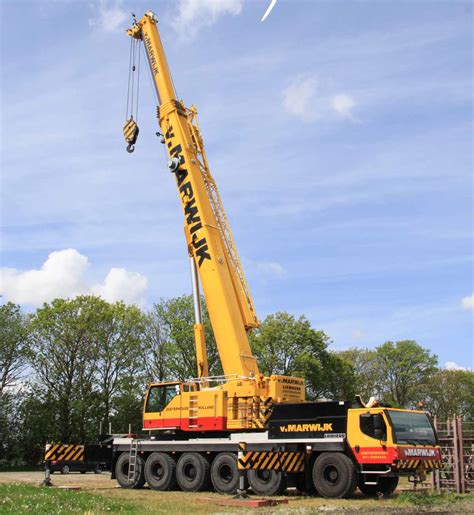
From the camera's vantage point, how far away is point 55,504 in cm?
1312

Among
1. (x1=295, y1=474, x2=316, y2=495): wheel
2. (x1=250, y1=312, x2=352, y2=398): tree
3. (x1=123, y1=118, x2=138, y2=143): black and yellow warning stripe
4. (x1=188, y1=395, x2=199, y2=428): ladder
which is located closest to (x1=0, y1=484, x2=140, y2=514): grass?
(x1=188, y1=395, x2=199, y2=428): ladder

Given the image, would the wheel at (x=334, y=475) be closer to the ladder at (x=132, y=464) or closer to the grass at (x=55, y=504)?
the grass at (x=55, y=504)

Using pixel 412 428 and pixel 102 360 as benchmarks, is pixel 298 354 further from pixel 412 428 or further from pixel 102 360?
pixel 412 428

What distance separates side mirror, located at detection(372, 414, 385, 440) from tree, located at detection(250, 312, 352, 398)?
3414cm

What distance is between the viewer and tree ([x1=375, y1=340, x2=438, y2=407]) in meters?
62.9

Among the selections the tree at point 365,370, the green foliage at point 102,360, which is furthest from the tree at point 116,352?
the tree at point 365,370

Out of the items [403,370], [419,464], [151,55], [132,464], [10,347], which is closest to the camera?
[419,464]

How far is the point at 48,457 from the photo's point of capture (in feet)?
71.8

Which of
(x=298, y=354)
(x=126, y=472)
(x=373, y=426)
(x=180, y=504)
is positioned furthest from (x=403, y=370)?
(x=180, y=504)

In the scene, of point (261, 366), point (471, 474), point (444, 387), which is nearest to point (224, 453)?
point (471, 474)

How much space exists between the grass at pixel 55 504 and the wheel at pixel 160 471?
5.31 meters

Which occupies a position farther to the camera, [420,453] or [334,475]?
[334,475]

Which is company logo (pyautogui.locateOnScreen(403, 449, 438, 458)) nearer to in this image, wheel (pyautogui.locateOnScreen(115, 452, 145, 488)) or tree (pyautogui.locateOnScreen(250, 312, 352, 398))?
wheel (pyautogui.locateOnScreen(115, 452, 145, 488))

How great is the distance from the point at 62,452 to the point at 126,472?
2369mm
